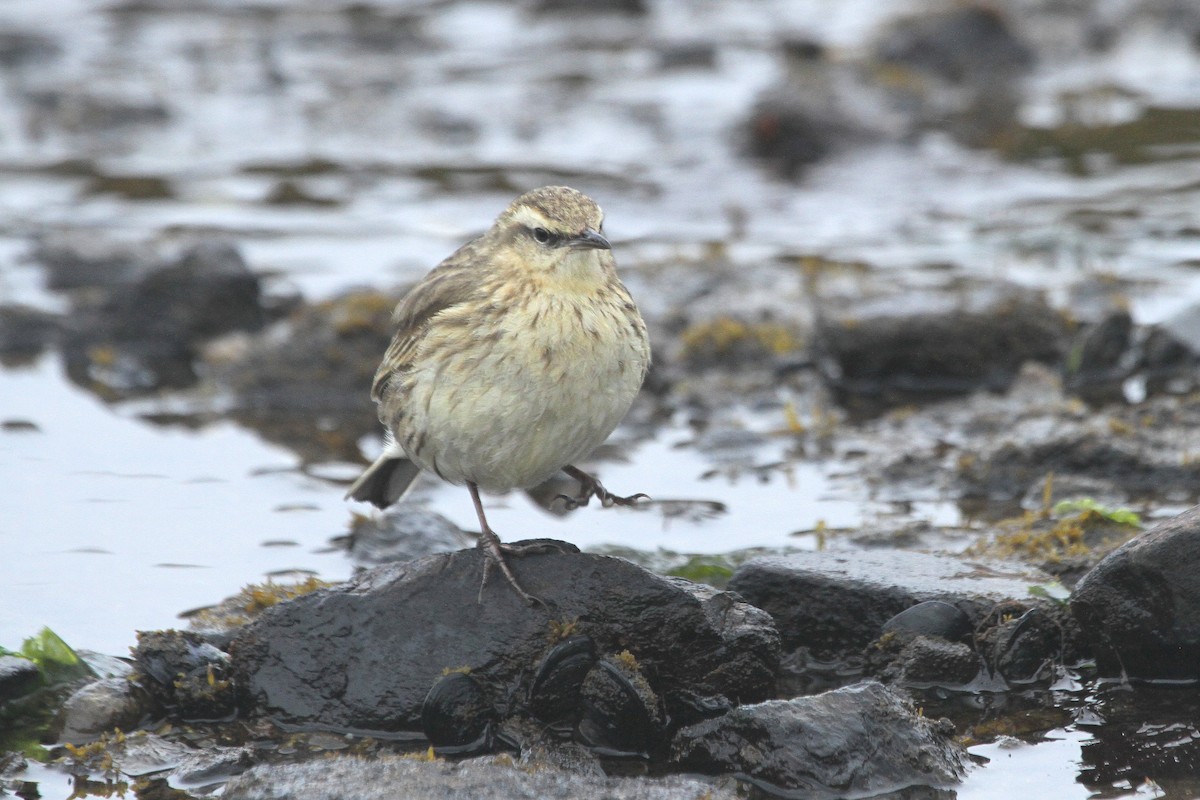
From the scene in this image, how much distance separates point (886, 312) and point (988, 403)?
3.19 ft

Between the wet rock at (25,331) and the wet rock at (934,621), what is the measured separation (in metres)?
7.96

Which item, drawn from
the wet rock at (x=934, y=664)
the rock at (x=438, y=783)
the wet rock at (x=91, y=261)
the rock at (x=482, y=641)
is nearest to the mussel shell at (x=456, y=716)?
the rock at (x=482, y=641)

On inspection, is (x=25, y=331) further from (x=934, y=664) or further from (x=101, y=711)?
(x=934, y=664)

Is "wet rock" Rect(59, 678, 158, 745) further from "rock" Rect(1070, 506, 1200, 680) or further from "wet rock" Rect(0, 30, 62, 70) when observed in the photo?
"wet rock" Rect(0, 30, 62, 70)

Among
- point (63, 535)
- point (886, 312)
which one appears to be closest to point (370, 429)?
point (63, 535)

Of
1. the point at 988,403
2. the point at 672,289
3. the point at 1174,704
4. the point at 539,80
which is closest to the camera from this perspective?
the point at 1174,704

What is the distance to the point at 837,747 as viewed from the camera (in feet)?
19.4

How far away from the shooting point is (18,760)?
6336 mm

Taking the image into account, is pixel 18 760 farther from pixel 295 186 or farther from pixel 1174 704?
pixel 295 186

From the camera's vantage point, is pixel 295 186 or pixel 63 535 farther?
pixel 295 186

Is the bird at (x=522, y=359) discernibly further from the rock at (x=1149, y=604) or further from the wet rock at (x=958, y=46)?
the wet rock at (x=958, y=46)

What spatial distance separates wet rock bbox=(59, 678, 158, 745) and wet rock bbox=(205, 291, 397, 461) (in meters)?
4.38

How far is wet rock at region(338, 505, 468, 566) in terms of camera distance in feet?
27.5

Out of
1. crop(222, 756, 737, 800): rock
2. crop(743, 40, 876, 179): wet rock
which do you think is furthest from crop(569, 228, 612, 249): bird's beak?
crop(743, 40, 876, 179): wet rock
